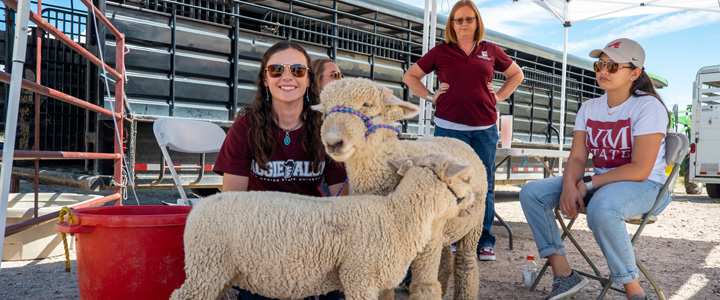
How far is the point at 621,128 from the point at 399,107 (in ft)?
4.87

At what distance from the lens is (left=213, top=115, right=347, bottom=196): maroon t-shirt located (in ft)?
6.82

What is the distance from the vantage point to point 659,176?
8.36ft

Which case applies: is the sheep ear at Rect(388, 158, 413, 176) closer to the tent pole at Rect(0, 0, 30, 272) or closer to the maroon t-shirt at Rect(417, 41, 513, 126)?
the tent pole at Rect(0, 0, 30, 272)

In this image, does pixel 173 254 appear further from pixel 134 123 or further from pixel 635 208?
pixel 134 123

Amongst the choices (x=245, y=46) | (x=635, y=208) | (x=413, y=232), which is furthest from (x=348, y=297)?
(x=245, y=46)

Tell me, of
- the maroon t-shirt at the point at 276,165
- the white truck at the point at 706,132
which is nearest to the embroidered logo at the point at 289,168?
the maroon t-shirt at the point at 276,165

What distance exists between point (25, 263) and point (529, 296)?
3494 millimetres

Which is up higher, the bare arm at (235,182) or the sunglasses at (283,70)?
the sunglasses at (283,70)

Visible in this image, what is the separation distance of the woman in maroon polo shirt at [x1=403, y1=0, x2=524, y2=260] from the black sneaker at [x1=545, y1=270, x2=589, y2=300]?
0.87 metres

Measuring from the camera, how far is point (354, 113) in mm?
1693

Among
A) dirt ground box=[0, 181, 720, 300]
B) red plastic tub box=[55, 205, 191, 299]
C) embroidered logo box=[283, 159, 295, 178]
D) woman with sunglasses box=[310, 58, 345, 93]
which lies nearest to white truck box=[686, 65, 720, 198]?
dirt ground box=[0, 181, 720, 300]

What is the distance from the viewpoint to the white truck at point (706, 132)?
9875 mm

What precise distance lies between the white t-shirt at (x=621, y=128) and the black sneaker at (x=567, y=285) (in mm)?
629

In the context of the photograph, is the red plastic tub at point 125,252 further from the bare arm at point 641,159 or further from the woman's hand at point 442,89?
the bare arm at point 641,159
